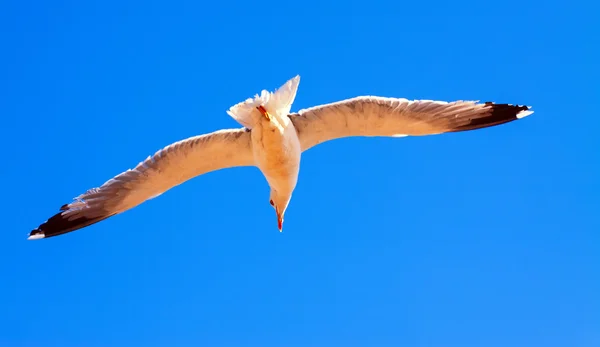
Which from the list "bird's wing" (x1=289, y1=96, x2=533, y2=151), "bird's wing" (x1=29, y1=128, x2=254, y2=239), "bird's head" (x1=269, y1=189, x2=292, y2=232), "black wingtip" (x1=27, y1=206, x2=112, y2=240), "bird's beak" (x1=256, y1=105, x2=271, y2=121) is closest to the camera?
"bird's beak" (x1=256, y1=105, x2=271, y2=121)

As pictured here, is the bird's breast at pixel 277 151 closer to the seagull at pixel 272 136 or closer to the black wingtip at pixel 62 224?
the seagull at pixel 272 136

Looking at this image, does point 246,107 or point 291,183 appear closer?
point 246,107

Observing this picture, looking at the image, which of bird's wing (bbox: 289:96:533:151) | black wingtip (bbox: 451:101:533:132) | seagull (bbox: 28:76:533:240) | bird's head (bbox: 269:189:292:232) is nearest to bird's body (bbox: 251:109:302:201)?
seagull (bbox: 28:76:533:240)

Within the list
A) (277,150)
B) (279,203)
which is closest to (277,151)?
(277,150)

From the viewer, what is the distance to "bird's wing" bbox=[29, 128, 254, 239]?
1012cm

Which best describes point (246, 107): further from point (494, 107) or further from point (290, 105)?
point (494, 107)

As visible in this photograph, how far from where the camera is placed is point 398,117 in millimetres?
9977

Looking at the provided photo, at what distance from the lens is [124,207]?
10711 millimetres

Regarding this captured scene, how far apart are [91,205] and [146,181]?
2.64 feet

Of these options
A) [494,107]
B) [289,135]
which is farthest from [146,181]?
[494,107]

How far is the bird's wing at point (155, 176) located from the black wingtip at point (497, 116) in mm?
2665

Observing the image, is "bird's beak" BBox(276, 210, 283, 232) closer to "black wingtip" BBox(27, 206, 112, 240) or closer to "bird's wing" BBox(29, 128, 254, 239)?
"bird's wing" BBox(29, 128, 254, 239)

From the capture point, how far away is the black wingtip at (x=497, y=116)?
10000 mm

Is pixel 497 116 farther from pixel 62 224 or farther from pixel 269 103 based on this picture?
pixel 62 224
